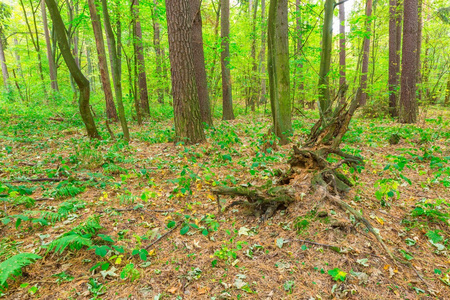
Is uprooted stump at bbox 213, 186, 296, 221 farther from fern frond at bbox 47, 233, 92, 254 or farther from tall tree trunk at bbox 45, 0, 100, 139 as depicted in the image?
tall tree trunk at bbox 45, 0, 100, 139

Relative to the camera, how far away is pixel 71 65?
552 centimetres

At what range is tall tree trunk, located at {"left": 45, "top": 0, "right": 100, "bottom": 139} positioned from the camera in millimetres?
5250

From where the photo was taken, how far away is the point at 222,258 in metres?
2.33

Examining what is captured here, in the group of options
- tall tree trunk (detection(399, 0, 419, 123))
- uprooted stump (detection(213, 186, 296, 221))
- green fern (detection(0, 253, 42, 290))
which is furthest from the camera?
tall tree trunk (detection(399, 0, 419, 123))

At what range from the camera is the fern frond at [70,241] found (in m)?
2.01

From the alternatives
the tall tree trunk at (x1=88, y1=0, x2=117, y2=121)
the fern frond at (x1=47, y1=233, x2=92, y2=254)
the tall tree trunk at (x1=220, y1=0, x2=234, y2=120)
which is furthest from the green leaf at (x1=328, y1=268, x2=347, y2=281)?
the tall tree trunk at (x1=220, y1=0, x2=234, y2=120)

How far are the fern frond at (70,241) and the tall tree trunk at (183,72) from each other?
3.62m

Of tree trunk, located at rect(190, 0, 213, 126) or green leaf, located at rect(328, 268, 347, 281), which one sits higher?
tree trunk, located at rect(190, 0, 213, 126)

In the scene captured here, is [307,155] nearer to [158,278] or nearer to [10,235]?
[158,278]

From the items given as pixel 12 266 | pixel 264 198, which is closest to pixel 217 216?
pixel 264 198

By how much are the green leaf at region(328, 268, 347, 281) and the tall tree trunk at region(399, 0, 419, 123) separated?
28.6 ft

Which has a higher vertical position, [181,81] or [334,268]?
[181,81]

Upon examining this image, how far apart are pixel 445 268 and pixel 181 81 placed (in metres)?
5.34

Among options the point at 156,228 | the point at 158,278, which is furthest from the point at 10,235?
the point at 158,278
